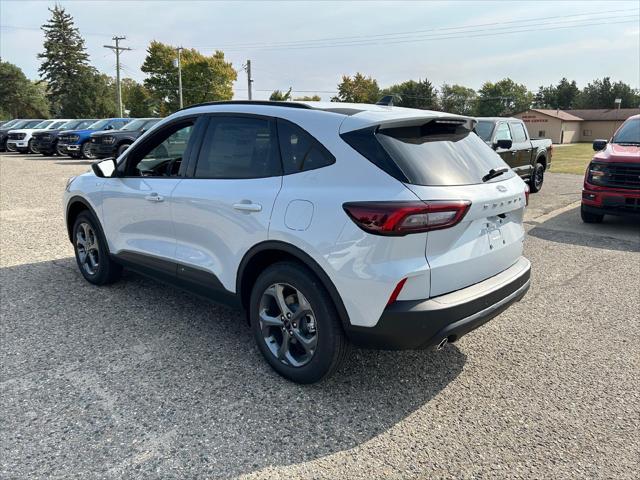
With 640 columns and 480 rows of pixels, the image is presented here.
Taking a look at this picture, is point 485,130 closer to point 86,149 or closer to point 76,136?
point 86,149

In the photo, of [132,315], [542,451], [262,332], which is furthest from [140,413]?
[542,451]

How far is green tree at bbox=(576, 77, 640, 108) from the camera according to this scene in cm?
9350

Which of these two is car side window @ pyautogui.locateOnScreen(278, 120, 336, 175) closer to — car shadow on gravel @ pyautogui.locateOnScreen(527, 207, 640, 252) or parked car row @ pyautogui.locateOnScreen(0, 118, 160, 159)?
car shadow on gravel @ pyautogui.locateOnScreen(527, 207, 640, 252)

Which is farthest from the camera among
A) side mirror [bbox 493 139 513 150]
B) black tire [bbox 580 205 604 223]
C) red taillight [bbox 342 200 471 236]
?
side mirror [bbox 493 139 513 150]

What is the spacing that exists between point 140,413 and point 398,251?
177cm

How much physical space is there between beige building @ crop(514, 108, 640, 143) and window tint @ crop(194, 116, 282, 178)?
216ft

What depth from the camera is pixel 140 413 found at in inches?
114

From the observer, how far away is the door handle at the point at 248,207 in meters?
3.19

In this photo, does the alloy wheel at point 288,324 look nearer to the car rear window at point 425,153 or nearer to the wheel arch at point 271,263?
the wheel arch at point 271,263

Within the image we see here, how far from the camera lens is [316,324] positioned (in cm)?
299

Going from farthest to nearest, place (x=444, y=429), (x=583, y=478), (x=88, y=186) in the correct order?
(x=88, y=186) < (x=444, y=429) < (x=583, y=478)

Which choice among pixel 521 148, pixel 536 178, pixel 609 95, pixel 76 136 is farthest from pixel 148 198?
pixel 609 95

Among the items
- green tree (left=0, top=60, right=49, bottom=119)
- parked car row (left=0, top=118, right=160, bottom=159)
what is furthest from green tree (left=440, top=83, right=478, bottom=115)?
parked car row (left=0, top=118, right=160, bottom=159)

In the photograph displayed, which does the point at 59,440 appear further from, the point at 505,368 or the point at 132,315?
the point at 505,368
